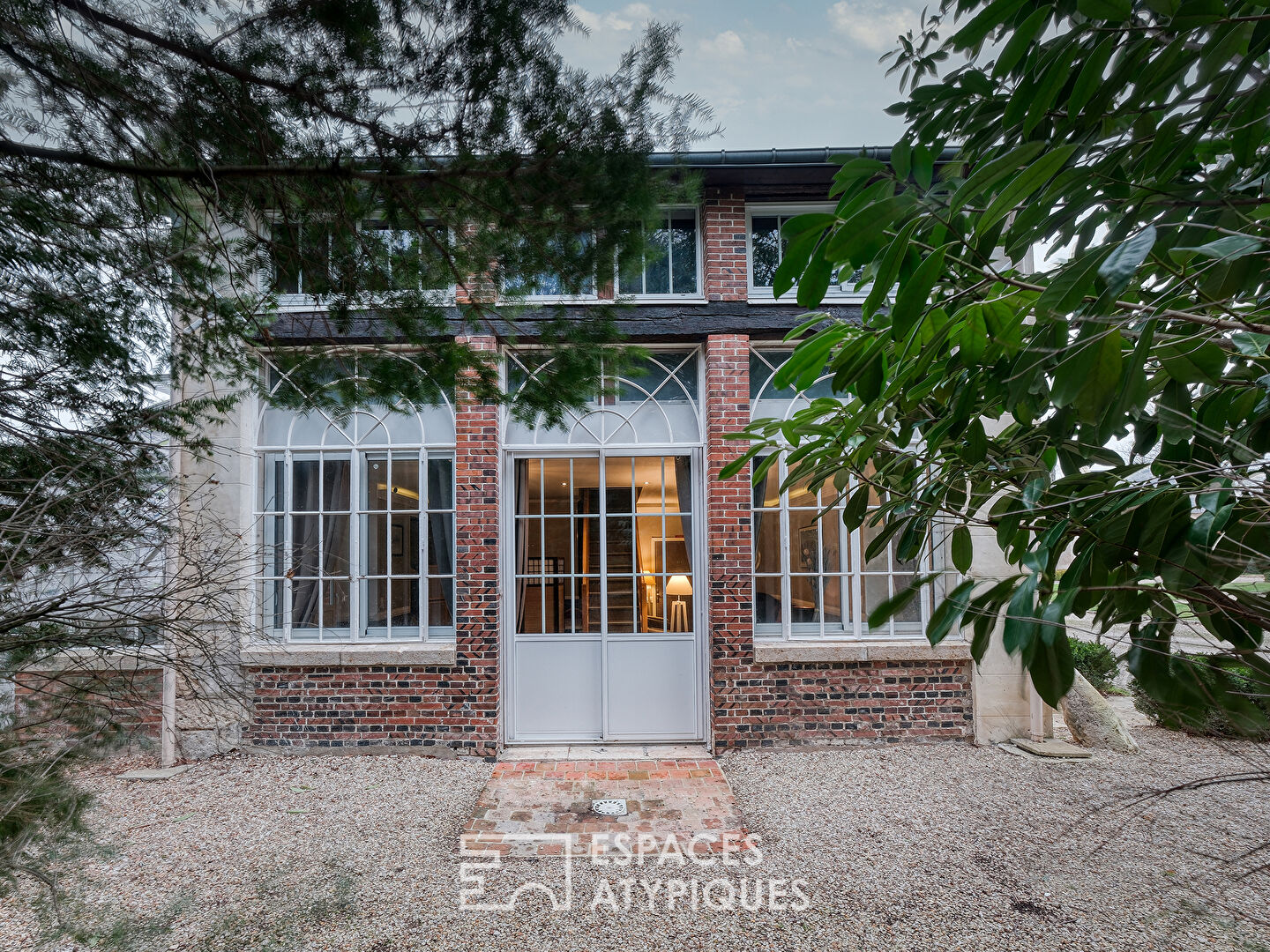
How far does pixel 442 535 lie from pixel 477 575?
1.70 ft

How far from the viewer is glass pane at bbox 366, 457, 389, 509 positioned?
5.36 meters

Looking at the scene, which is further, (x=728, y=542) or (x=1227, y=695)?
(x=728, y=542)

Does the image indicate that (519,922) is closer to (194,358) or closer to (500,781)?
(500,781)

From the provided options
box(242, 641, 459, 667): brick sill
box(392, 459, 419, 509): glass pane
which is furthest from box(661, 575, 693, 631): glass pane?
box(392, 459, 419, 509): glass pane

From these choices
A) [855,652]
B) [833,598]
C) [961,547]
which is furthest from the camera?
[833,598]

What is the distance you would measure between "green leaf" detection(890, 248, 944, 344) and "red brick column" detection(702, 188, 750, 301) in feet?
15.2

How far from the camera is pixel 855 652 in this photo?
5.07m

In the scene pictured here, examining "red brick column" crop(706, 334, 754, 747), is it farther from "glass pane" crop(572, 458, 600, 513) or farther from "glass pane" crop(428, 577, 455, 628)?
"glass pane" crop(428, 577, 455, 628)

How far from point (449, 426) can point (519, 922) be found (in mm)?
3714

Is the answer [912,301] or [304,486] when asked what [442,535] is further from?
[912,301]

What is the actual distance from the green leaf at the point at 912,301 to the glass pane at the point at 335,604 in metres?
5.37

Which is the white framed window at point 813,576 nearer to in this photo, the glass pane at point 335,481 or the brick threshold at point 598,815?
the brick threshold at point 598,815

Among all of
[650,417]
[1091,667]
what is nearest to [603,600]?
[650,417]

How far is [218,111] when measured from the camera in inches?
84.9
